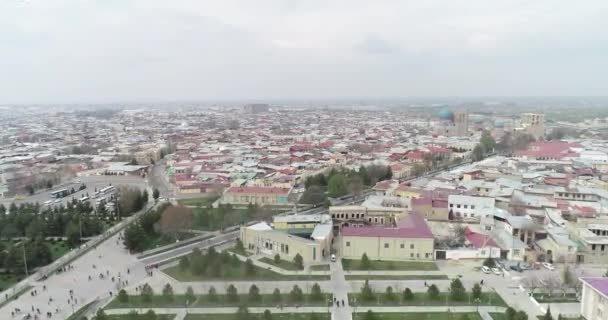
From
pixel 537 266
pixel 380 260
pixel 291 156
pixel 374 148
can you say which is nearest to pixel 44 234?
pixel 380 260

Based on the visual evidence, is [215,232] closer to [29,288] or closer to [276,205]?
[276,205]

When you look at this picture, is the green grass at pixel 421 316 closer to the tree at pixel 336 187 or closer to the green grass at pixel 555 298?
the green grass at pixel 555 298

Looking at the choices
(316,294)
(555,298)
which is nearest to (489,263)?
(555,298)

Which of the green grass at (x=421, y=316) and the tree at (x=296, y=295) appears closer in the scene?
the green grass at (x=421, y=316)

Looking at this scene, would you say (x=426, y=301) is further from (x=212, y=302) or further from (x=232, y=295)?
(x=212, y=302)

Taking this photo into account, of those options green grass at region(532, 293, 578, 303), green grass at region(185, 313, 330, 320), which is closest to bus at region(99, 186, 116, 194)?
green grass at region(185, 313, 330, 320)

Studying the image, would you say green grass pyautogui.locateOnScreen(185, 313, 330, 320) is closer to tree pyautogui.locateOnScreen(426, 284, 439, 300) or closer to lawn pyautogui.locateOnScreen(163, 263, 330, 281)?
lawn pyautogui.locateOnScreen(163, 263, 330, 281)

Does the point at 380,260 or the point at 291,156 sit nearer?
the point at 380,260

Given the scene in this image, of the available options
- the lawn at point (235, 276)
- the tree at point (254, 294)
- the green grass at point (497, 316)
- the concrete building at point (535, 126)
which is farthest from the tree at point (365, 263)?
the concrete building at point (535, 126)
